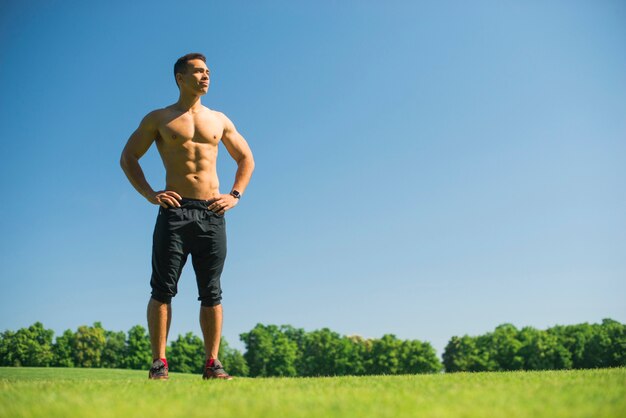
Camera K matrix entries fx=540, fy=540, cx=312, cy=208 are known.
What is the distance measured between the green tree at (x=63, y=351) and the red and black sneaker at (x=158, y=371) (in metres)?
64.9

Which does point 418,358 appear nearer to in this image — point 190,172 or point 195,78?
point 190,172

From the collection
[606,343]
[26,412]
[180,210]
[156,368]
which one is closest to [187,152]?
[180,210]

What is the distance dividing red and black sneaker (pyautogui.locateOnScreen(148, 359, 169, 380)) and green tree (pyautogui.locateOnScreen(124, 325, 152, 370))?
64851 mm

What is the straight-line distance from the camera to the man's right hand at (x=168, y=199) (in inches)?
236

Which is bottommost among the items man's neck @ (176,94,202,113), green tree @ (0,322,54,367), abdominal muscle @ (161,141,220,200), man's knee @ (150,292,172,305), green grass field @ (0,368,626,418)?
green grass field @ (0,368,626,418)

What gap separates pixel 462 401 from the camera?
3131 millimetres

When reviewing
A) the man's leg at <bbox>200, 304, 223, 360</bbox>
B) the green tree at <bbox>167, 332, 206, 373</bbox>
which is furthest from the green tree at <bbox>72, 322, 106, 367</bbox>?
the man's leg at <bbox>200, 304, 223, 360</bbox>

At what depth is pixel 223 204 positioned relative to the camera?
625cm

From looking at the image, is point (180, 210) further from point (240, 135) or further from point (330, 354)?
point (330, 354)

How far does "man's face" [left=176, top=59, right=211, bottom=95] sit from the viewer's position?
6414 mm

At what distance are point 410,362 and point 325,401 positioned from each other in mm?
68433

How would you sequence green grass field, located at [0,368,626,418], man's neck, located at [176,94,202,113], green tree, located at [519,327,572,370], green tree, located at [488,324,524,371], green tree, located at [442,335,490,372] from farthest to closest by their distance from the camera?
green tree, located at [442,335,490,372]
green tree, located at [488,324,524,371]
green tree, located at [519,327,572,370]
man's neck, located at [176,94,202,113]
green grass field, located at [0,368,626,418]

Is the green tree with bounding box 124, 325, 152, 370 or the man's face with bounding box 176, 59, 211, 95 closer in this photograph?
the man's face with bounding box 176, 59, 211, 95

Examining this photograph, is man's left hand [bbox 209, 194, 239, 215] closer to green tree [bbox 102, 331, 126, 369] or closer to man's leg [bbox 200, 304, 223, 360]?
man's leg [bbox 200, 304, 223, 360]
